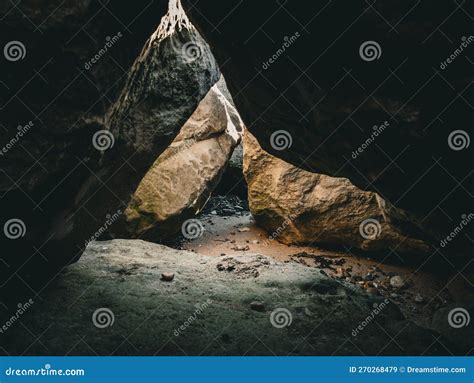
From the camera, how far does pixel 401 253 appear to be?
611 centimetres

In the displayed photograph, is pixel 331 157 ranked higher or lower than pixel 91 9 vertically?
higher

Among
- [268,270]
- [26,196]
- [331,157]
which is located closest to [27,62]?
[26,196]

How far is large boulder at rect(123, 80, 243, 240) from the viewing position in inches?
260

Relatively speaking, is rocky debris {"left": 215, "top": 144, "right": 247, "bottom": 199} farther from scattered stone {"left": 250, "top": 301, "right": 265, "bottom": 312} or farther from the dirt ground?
scattered stone {"left": 250, "top": 301, "right": 265, "bottom": 312}

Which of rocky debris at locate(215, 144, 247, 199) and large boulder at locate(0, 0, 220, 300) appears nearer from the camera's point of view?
large boulder at locate(0, 0, 220, 300)

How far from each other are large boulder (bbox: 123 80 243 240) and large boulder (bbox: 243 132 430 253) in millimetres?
700

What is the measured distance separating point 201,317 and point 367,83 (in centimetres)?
197

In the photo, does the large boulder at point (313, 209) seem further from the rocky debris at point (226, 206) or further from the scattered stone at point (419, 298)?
the rocky debris at point (226, 206)

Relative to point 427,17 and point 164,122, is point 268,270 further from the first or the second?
point 427,17

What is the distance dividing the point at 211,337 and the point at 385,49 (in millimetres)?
2070

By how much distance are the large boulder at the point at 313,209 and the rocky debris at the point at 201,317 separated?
9.59 ft

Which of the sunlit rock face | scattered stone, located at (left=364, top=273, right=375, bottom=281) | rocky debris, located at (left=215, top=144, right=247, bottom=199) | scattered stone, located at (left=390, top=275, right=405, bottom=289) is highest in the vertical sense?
the sunlit rock face

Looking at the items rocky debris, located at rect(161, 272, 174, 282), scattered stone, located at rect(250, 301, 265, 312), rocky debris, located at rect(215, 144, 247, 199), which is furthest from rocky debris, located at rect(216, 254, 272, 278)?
rocky debris, located at rect(215, 144, 247, 199)

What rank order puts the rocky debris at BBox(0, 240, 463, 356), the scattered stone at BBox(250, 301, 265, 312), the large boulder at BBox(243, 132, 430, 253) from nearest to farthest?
the rocky debris at BBox(0, 240, 463, 356) < the scattered stone at BBox(250, 301, 265, 312) < the large boulder at BBox(243, 132, 430, 253)
